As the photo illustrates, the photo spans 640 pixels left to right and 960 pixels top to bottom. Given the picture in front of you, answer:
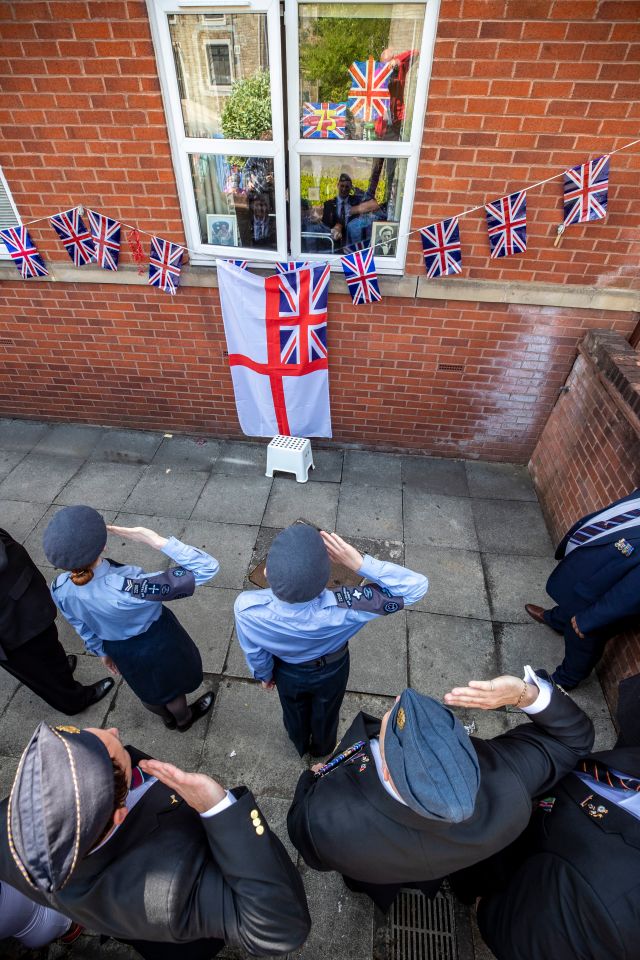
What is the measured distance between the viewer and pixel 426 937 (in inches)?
95.8

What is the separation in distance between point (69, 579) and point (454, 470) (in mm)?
4045

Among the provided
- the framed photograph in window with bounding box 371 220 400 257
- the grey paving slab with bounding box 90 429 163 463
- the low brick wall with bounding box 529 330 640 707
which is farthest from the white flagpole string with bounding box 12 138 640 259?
the grey paving slab with bounding box 90 429 163 463

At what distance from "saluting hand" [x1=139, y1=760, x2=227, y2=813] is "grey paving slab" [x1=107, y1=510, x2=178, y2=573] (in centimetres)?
262

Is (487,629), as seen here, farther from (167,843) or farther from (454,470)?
(167,843)

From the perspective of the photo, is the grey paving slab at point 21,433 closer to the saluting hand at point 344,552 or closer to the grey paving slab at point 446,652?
the saluting hand at point 344,552

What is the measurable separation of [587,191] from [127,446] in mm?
5098

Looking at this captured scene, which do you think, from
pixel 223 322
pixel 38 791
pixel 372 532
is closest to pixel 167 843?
pixel 38 791

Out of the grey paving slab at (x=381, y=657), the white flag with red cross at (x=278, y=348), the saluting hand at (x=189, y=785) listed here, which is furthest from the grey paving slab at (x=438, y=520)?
the saluting hand at (x=189, y=785)

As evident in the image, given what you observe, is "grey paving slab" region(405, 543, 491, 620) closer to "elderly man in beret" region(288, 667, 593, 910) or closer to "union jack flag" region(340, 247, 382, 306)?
"elderly man in beret" region(288, 667, 593, 910)

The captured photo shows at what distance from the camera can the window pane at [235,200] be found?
4.06 m

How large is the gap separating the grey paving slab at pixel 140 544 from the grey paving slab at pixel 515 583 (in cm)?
290

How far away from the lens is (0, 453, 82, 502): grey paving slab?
492cm

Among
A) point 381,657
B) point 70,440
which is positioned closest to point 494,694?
point 381,657

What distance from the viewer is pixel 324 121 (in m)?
3.77
